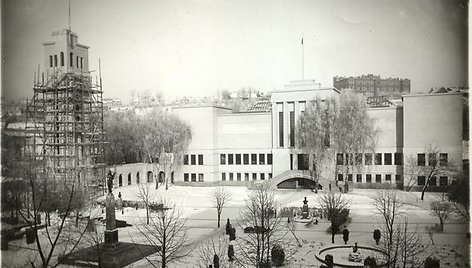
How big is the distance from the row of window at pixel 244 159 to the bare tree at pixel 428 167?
14.8 m

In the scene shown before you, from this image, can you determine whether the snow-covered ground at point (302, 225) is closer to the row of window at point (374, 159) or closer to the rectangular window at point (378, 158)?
the row of window at point (374, 159)

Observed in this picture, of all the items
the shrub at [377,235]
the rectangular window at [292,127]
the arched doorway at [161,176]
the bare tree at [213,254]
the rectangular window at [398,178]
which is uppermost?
the rectangular window at [292,127]

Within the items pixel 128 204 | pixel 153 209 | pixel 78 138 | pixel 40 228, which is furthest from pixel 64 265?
pixel 78 138

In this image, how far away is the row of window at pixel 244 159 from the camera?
48875 millimetres

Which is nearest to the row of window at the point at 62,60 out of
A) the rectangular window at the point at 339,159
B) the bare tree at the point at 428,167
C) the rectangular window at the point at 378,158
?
the rectangular window at the point at 339,159

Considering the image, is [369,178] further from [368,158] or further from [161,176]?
[161,176]

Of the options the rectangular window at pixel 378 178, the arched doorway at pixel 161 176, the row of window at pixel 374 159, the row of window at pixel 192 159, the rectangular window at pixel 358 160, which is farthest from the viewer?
the arched doorway at pixel 161 176

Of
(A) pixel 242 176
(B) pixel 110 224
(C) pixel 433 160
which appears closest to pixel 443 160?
(C) pixel 433 160

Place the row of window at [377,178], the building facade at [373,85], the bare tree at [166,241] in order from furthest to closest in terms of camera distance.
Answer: the building facade at [373,85], the row of window at [377,178], the bare tree at [166,241]

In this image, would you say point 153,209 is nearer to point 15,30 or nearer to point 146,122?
point 15,30

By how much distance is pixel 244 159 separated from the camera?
49.4 metres

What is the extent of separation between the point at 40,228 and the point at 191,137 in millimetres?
24699

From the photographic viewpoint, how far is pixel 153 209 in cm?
→ 3231

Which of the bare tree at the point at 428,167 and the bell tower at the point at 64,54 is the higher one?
the bell tower at the point at 64,54
